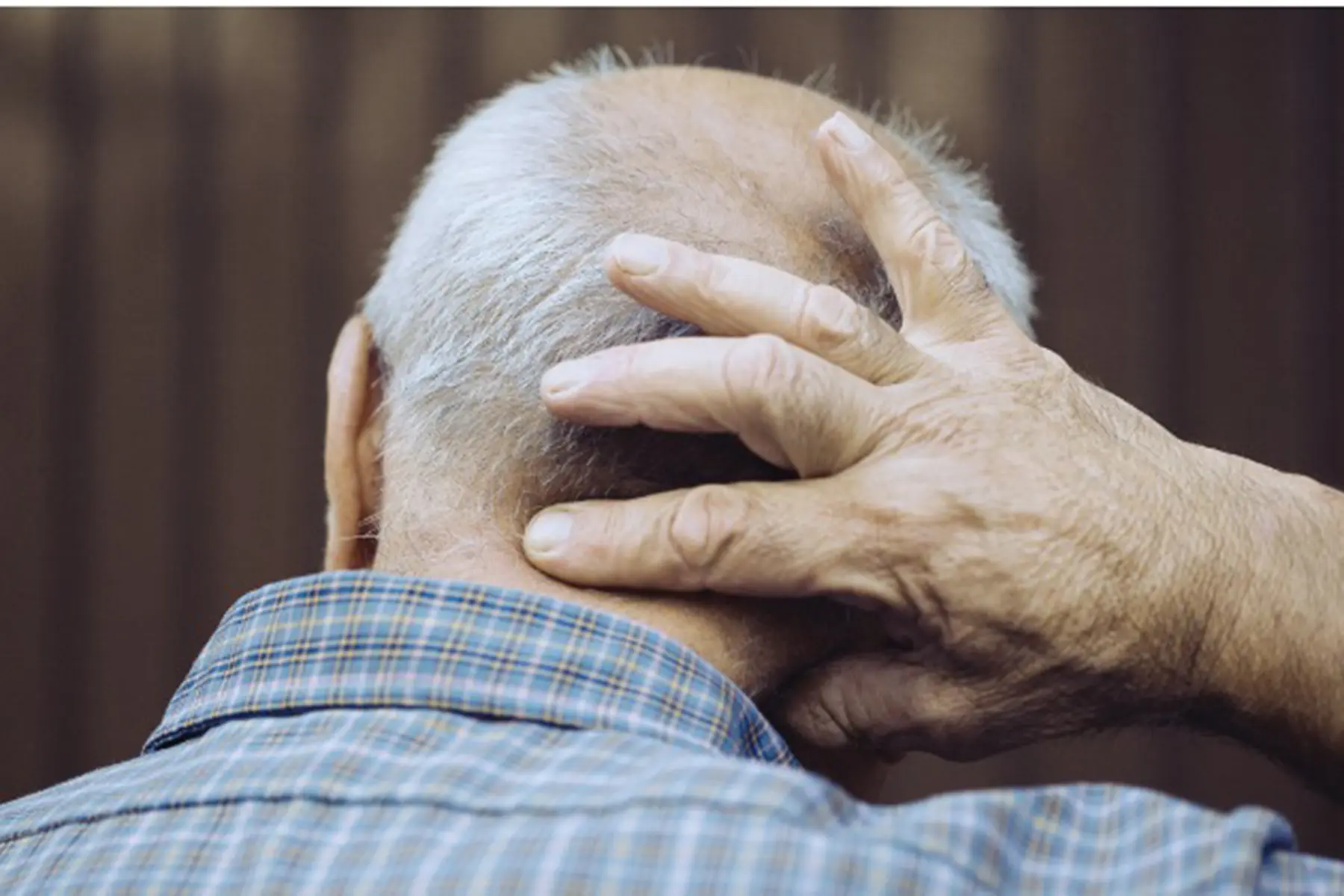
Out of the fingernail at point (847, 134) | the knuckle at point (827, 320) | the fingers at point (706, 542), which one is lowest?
the fingers at point (706, 542)

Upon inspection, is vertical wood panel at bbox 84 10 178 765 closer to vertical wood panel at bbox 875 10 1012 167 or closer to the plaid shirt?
vertical wood panel at bbox 875 10 1012 167

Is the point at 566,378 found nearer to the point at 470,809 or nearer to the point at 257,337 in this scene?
the point at 470,809

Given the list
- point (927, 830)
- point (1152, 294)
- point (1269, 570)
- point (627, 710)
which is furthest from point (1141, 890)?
point (1152, 294)

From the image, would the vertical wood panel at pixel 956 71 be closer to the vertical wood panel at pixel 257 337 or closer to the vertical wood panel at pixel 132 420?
the vertical wood panel at pixel 257 337

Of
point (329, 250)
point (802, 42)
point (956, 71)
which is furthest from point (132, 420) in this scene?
point (956, 71)

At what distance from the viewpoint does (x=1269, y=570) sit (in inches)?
36.3

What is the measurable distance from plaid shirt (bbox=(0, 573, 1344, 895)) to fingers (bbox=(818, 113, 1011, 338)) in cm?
30

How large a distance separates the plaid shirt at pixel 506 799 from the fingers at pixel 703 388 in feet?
0.40

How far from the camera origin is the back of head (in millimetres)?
840

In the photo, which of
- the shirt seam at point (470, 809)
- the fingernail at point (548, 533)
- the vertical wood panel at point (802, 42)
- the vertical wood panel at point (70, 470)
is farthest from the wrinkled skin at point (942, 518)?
the vertical wood panel at point (70, 470)

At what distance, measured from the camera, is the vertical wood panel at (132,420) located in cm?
238

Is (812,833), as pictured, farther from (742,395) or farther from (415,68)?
(415,68)

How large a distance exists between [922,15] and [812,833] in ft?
6.83

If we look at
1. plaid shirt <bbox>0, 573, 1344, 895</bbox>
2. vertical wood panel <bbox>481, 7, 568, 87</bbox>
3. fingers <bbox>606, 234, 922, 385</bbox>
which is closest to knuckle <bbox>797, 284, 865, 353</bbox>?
fingers <bbox>606, 234, 922, 385</bbox>
